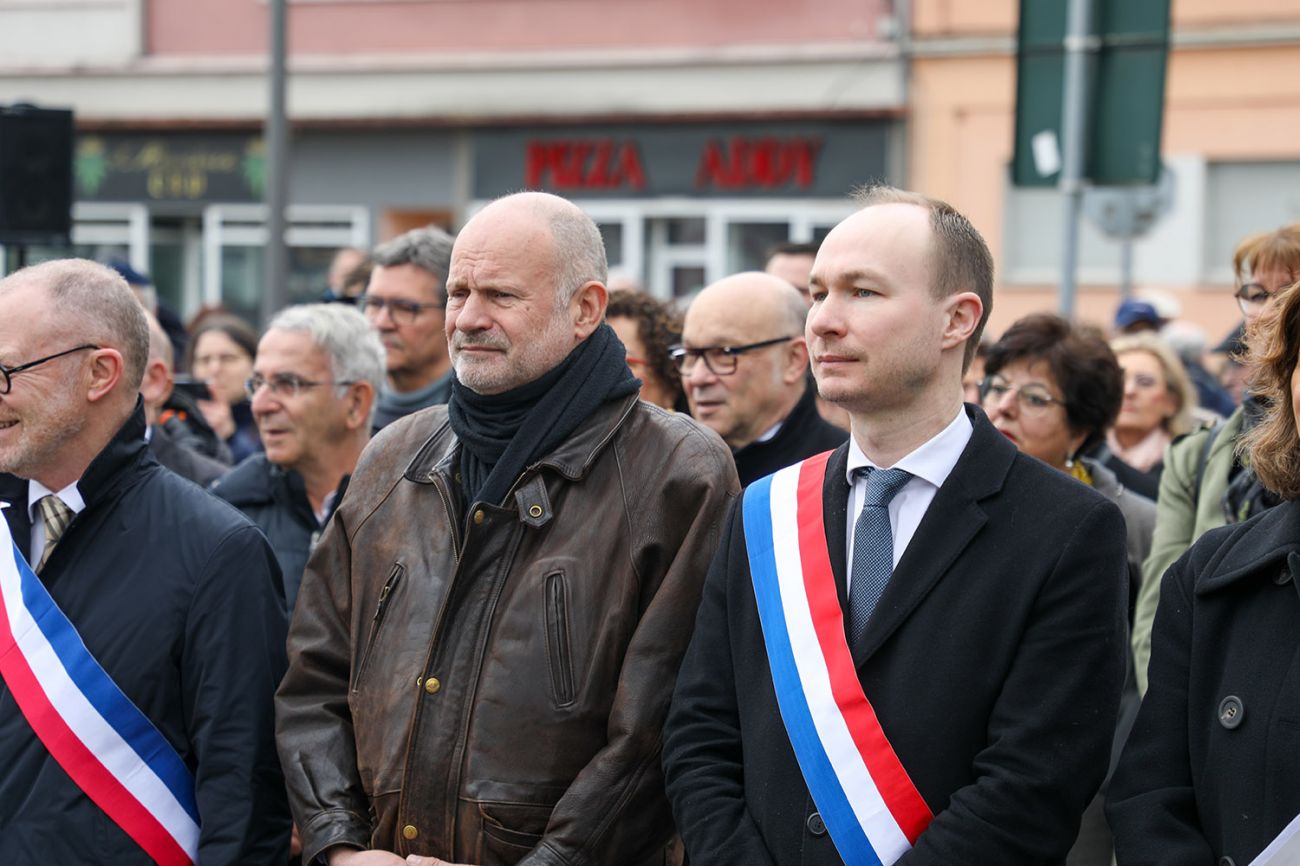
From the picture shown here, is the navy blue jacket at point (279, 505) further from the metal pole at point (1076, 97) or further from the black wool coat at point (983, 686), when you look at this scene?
the metal pole at point (1076, 97)

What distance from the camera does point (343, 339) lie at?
6.00 meters

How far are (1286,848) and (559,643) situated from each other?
1.50m

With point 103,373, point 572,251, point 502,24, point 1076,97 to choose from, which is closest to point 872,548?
point 572,251

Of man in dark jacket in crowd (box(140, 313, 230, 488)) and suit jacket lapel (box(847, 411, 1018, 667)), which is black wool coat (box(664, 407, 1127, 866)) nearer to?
suit jacket lapel (box(847, 411, 1018, 667))

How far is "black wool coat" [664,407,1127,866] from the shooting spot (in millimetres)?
3336

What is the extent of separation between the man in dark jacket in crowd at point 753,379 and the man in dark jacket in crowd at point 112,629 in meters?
1.73

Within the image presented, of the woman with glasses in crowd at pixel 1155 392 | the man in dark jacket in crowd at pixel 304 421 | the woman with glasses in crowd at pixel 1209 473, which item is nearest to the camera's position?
the woman with glasses in crowd at pixel 1209 473

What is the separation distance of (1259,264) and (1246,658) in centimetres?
239

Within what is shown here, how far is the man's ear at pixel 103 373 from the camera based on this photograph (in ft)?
14.0

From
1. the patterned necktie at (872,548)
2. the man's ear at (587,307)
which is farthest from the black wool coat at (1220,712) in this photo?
the man's ear at (587,307)

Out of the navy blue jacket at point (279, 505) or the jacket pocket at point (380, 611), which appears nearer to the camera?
the jacket pocket at point (380, 611)

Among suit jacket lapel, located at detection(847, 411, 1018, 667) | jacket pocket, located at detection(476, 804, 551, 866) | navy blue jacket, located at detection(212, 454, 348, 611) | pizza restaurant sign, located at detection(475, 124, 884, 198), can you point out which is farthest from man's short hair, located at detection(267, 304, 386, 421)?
pizza restaurant sign, located at detection(475, 124, 884, 198)

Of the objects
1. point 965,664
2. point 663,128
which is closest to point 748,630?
point 965,664

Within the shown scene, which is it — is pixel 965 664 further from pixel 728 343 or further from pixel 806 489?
pixel 728 343
